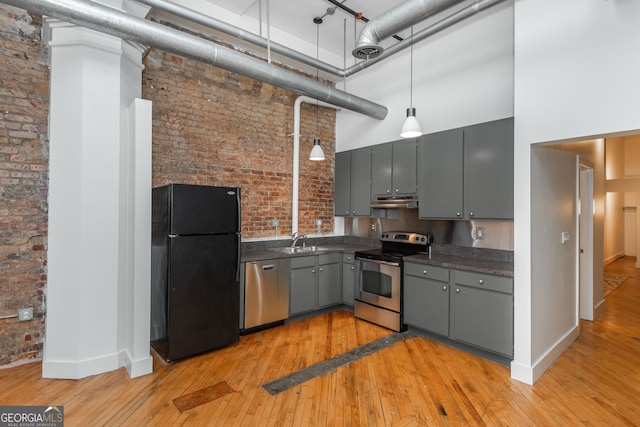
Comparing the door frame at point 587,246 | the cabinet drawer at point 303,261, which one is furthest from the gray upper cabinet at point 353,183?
the door frame at point 587,246

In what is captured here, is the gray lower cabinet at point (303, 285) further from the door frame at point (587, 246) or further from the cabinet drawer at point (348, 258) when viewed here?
the door frame at point (587, 246)

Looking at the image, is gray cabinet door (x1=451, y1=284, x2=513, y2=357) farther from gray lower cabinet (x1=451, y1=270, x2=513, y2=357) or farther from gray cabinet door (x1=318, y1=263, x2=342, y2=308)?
gray cabinet door (x1=318, y1=263, x2=342, y2=308)

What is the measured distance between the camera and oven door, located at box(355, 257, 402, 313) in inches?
153

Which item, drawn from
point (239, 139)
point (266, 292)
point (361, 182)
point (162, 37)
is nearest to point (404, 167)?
point (361, 182)

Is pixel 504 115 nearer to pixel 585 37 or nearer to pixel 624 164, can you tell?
pixel 585 37

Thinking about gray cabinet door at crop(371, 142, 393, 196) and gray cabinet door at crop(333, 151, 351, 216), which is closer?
gray cabinet door at crop(371, 142, 393, 196)

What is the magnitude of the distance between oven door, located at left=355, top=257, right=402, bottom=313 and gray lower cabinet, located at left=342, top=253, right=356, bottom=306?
0.19m

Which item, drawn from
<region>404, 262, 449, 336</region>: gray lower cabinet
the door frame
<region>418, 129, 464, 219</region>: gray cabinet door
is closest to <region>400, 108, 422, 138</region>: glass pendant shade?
<region>418, 129, 464, 219</region>: gray cabinet door

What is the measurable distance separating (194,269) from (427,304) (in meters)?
2.52

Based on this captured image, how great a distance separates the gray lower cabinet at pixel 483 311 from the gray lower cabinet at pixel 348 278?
1484mm

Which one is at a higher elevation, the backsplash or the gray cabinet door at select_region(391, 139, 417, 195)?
the gray cabinet door at select_region(391, 139, 417, 195)

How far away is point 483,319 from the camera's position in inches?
124

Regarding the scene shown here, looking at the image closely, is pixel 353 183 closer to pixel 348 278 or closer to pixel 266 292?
pixel 348 278

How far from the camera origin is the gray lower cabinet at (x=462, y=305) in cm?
302
